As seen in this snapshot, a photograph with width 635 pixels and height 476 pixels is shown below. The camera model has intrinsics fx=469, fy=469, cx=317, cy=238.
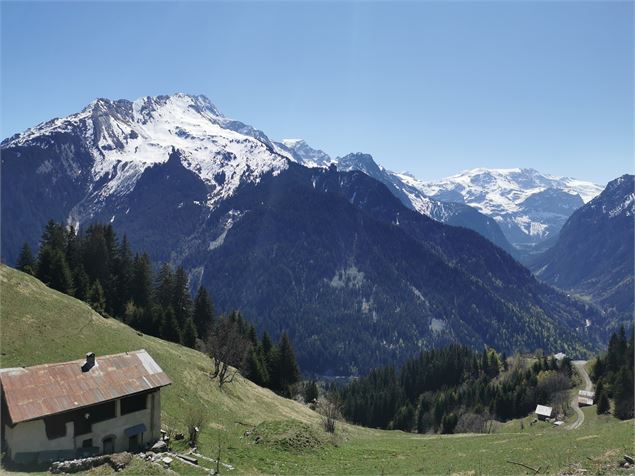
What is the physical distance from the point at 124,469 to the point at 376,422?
469ft

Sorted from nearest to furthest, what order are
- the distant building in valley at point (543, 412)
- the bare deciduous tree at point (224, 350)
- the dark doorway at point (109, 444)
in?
the dark doorway at point (109, 444) → the bare deciduous tree at point (224, 350) → the distant building in valley at point (543, 412)

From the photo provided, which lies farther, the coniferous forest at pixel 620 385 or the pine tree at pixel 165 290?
the pine tree at pixel 165 290

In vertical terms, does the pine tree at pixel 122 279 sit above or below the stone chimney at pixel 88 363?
above

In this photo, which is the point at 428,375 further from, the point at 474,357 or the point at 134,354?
the point at 134,354

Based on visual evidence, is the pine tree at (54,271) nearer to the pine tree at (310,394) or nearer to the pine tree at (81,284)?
the pine tree at (81,284)

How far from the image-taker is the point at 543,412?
136 m

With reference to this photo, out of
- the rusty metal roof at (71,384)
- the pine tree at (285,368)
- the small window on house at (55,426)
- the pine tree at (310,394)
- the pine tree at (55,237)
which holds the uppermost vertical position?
the pine tree at (55,237)

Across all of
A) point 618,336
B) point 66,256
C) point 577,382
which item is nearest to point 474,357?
point 577,382

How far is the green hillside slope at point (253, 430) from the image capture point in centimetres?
3919

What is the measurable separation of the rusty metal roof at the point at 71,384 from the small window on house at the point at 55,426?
78cm

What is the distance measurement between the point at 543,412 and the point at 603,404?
1893 centimetres

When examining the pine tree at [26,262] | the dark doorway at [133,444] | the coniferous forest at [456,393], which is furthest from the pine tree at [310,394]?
the dark doorway at [133,444]

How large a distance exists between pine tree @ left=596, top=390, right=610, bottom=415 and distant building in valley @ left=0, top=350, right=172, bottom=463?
120 metres

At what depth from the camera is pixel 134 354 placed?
4478 cm
